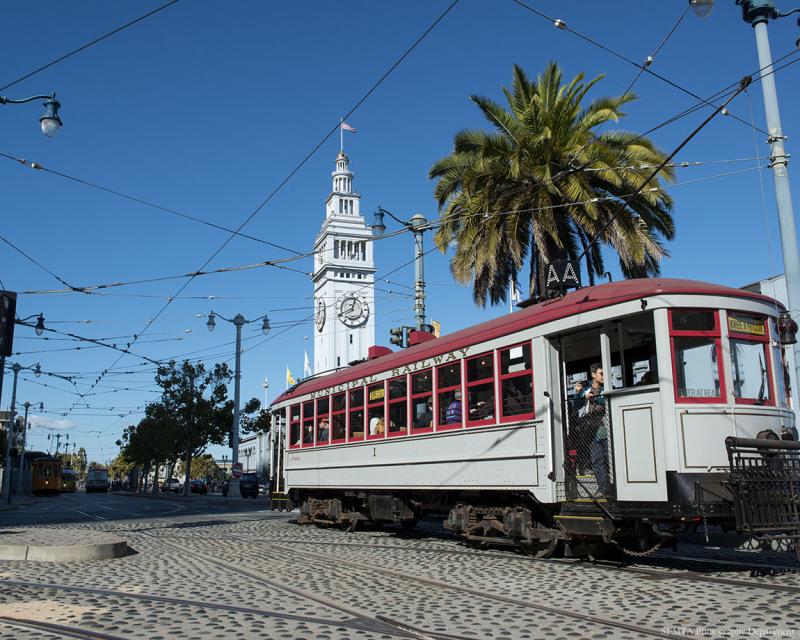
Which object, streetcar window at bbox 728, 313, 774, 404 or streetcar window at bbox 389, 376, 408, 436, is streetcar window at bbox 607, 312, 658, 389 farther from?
streetcar window at bbox 389, 376, 408, 436

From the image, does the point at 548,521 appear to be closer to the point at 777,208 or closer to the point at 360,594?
the point at 360,594

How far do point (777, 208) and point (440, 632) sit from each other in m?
9.10

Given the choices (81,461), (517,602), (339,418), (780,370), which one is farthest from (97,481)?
(81,461)

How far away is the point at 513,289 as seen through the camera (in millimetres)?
21109

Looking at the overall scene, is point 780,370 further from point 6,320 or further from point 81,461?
point 81,461

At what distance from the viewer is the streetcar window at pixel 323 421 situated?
1728 centimetres

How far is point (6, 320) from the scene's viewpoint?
1559 centimetres

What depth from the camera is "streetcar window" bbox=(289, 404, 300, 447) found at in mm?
18984

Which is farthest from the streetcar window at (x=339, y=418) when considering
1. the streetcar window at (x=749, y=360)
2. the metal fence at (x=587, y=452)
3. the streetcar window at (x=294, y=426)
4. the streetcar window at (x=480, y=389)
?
the streetcar window at (x=749, y=360)

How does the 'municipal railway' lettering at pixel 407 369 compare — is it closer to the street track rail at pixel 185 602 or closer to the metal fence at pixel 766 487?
the metal fence at pixel 766 487

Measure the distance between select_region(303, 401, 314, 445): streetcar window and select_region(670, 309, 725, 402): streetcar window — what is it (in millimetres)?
10369

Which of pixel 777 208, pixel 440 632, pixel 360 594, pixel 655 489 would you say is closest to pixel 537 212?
pixel 777 208

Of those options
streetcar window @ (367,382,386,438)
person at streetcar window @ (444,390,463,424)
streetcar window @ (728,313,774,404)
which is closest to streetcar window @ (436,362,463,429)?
person at streetcar window @ (444,390,463,424)

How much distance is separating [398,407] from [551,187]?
6.83 m
